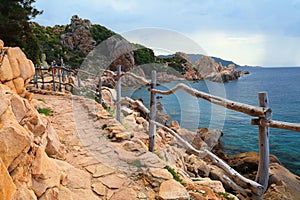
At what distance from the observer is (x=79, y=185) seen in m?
2.40

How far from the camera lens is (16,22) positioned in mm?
13156

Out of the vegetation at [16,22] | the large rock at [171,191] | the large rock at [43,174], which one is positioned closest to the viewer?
the large rock at [43,174]

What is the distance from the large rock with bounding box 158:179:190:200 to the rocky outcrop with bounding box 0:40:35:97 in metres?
2.16

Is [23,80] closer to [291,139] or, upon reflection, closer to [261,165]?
[261,165]

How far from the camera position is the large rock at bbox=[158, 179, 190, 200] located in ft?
7.75

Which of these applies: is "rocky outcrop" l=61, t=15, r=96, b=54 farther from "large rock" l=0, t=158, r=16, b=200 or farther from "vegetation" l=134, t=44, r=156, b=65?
"large rock" l=0, t=158, r=16, b=200

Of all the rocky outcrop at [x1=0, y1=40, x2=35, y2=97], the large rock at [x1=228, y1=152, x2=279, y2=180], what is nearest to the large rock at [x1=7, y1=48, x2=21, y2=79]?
the rocky outcrop at [x1=0, y1=40, x2=35, y2=97]

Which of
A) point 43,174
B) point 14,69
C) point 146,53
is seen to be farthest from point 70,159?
point 146,53

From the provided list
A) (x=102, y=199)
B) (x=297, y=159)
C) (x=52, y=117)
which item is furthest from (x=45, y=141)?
(x=297, y=159)

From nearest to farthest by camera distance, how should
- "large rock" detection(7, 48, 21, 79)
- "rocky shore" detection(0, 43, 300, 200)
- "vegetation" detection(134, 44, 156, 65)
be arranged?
1. "rocky shore" detection(0, 43, 300, 200)
2. "large rock" detection(7, 48, 21, 79)
3. "vegetation" detection(134, 44, 156, 65)

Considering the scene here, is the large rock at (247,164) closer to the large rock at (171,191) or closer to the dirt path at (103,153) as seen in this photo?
the dirt path at (103,153)

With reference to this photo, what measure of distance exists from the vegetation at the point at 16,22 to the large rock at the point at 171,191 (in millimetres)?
13861

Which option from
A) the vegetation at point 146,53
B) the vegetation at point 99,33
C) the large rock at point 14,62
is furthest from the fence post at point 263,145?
the vegetation at point 99,33

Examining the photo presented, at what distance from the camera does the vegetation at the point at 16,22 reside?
1274 cm
